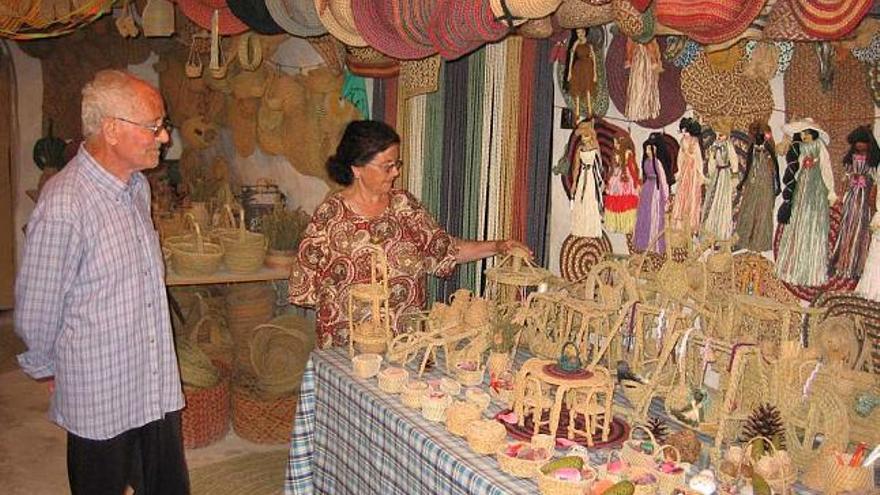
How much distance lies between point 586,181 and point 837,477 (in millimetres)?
1569

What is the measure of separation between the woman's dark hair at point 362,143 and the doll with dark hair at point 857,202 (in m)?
1.60

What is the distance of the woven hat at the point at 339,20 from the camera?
2.97m

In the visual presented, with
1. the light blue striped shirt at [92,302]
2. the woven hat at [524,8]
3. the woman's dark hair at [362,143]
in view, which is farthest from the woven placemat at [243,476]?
the woven hat at [524,8]

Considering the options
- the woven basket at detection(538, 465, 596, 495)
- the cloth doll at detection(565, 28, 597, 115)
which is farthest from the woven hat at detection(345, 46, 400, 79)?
the woven basket at detection(538, 465, 596, 495)

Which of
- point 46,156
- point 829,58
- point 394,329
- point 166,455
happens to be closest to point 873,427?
point 829,58

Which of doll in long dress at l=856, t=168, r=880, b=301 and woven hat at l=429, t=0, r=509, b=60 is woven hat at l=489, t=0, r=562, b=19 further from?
doll in long dress at l=856, t=168, r=880, b=301

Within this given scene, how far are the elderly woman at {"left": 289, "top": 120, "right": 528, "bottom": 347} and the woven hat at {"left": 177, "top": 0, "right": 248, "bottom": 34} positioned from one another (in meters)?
1.10

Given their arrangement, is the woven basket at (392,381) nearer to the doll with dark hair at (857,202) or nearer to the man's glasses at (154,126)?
the man's glasses at (154,126)

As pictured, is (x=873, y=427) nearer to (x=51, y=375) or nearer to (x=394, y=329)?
(x=394, y=329)

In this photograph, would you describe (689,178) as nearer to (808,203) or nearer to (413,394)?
(808,203)

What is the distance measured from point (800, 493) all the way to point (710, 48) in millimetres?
1217

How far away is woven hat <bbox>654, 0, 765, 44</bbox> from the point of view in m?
1.86

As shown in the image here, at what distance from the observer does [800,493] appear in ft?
6.68

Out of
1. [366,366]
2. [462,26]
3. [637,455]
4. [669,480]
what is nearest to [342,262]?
[366,366]
